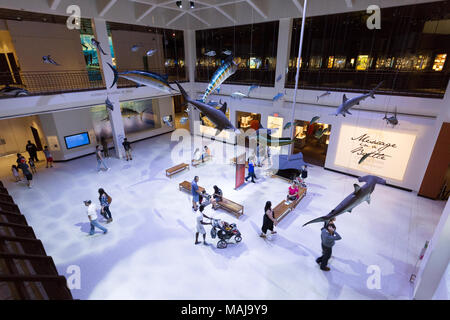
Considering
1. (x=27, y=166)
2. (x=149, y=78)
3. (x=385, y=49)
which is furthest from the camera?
(x=385, y=49)

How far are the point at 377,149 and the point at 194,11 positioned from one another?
534 inches

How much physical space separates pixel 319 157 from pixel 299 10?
26.4 feet

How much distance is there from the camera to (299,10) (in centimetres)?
1110

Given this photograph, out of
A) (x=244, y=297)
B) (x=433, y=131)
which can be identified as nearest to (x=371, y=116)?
(x=433, y=131)

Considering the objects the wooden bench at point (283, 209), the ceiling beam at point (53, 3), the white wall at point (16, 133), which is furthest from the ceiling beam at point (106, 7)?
the wooden bench at point (283, 209)

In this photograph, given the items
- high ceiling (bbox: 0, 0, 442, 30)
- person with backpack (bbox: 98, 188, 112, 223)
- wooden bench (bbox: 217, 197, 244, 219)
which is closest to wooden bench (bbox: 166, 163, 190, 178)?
person with backpack (bbox: 98, 188, 112, 223)

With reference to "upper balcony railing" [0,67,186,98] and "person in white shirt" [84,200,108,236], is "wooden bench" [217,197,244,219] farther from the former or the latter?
"upper balcony railing" [0,67,186,98]

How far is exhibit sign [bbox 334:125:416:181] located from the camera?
10.2 meters

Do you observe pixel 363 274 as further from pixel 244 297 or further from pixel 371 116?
pixel 371 116

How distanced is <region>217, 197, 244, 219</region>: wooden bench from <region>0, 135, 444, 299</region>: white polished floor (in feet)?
0.85

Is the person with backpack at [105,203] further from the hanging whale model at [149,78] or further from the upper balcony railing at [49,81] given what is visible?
the upper balcony railing at [49,81]

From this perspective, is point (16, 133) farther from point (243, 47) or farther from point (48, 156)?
point (243, 47)

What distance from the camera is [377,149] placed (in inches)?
425

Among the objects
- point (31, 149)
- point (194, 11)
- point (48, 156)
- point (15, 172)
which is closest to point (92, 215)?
point (15, 172)
